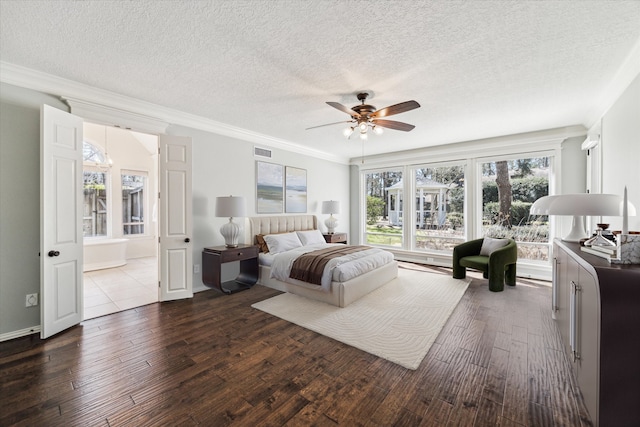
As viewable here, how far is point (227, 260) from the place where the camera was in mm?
4121

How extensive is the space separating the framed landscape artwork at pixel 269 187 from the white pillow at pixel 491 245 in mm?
4034

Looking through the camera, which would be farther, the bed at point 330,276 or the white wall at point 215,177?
the white wall at point 215,177

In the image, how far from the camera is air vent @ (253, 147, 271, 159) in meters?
5.17

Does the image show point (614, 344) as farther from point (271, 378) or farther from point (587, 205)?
point (271, 378)

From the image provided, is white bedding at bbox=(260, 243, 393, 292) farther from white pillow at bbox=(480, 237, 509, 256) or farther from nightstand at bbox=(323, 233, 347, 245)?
white pillow at bbox=(480, 237, 509, 256)

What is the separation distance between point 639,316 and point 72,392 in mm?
3639

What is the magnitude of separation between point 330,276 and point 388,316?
35.1 inches

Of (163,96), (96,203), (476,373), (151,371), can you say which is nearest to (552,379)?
(476,373)

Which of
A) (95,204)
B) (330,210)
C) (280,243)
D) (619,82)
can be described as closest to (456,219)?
(330,210)

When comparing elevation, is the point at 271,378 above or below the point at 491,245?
below

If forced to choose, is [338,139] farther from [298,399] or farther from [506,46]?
[298,399]

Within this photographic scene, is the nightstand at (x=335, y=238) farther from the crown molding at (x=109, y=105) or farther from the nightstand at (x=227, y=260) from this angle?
the crown molding at (x=109, y=105)

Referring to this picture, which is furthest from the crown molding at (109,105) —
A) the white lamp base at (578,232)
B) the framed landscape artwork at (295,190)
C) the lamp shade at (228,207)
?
the white lamp base at (578,232)

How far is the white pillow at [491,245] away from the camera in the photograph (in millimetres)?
4699
